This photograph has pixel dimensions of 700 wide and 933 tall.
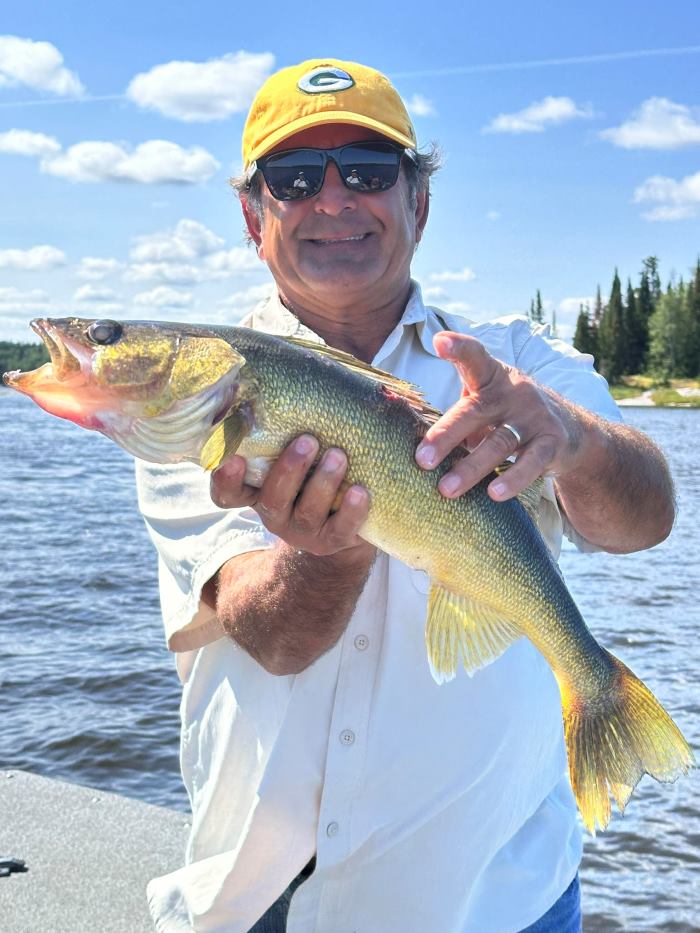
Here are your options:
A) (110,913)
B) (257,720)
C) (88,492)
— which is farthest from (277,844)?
(88,492)

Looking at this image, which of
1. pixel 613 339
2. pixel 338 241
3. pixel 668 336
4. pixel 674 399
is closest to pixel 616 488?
pixel 338 241

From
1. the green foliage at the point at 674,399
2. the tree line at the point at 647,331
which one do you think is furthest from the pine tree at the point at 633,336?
the green foliage at the point at 674,399

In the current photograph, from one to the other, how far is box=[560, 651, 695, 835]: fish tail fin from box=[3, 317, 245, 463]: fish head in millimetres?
1228

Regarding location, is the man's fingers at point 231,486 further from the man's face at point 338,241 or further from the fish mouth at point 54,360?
the man's face at point 338,241

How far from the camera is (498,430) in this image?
2.32m

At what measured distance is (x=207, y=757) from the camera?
291 cm

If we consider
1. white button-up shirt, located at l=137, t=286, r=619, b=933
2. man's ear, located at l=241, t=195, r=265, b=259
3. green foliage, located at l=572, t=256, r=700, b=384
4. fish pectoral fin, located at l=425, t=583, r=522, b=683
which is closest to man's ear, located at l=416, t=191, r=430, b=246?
man's ear, located at l=241, t=195, r=265, b=259

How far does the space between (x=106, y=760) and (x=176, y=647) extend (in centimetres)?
550

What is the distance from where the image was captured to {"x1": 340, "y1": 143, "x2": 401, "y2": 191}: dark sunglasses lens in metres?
3.25

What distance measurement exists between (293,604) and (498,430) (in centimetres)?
73

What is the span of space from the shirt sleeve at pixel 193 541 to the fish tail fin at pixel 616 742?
0.99 meters

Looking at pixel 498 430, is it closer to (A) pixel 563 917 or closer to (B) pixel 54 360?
(B) pixel 54 360

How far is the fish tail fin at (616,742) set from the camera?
2574mm

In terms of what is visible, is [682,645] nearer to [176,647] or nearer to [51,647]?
[51,647]
